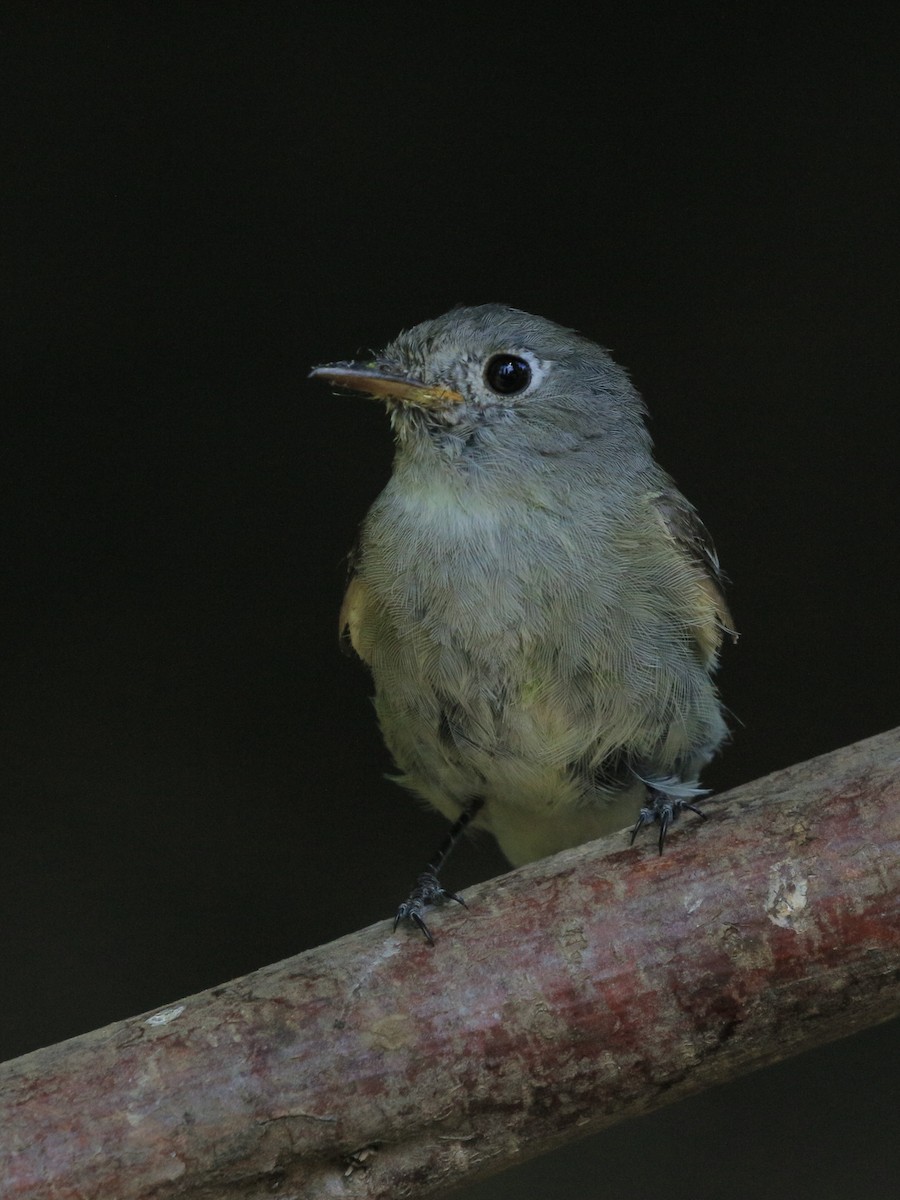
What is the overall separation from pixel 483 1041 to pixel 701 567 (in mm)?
1398

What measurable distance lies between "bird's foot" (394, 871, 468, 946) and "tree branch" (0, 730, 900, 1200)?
136 millimetres

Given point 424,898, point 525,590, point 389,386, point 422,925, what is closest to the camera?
point 422,925

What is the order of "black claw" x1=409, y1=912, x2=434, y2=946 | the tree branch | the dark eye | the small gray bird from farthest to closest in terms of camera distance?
the dark eye, the small gray bird, "black claw" x1=409, y1=912, x2=434, y2=946, the tree branch

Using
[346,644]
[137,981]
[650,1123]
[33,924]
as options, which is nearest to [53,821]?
[33,924]

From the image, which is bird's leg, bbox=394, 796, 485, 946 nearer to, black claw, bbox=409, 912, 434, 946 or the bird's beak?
black claw, bbox=409, 912, 434, 946

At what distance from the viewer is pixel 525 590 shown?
125 inches

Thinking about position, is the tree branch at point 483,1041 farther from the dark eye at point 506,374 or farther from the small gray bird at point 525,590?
the dark eye at point 506,374

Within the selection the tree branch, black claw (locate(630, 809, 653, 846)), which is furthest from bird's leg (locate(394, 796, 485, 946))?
black claw (locate(630, 809, 653, 846))

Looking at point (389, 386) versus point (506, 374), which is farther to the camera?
point (506, 374)

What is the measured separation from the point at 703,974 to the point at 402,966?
25.0 inches

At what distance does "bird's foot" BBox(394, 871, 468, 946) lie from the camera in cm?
290

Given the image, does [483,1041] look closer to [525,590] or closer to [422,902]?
[422,902]

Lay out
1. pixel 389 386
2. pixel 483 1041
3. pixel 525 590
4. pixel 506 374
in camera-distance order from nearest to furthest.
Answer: pixel 483 1041 < pixel 525 590 < pixel 389 386 < pixel 506 374

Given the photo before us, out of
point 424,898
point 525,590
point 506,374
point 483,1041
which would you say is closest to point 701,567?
point 525,590
